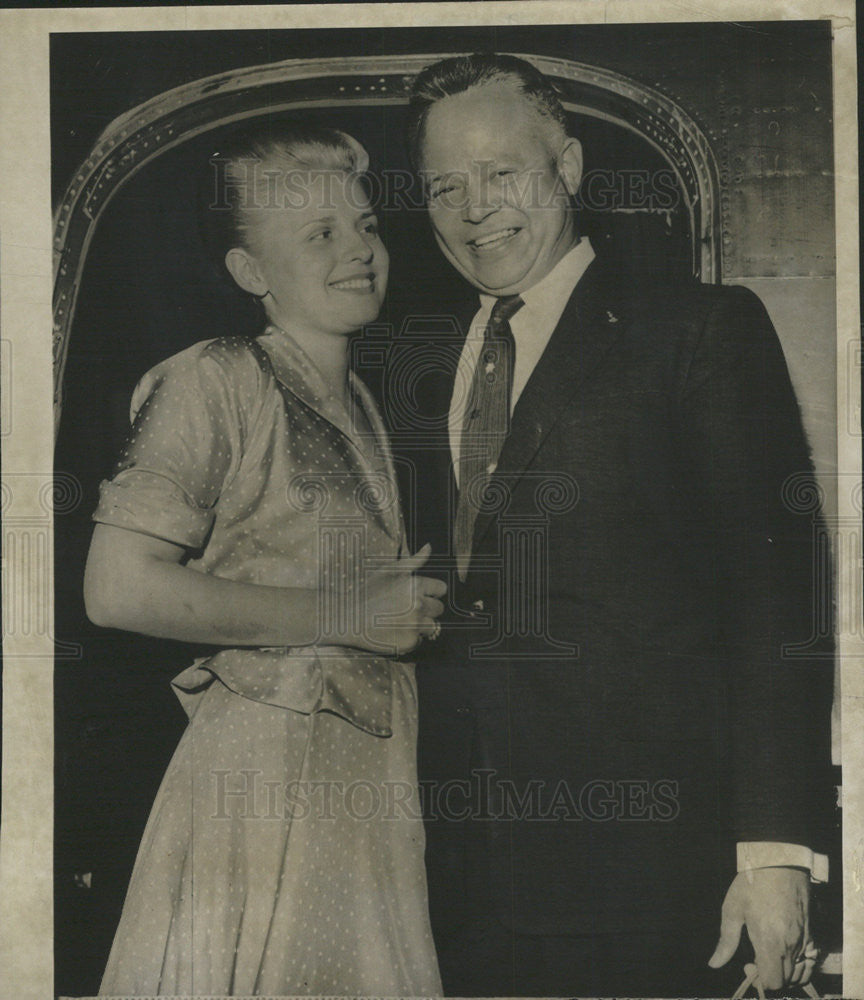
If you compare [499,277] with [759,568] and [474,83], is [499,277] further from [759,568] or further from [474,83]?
[759,568]

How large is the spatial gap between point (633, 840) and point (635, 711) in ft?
1.63

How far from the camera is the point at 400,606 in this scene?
13.7 ft

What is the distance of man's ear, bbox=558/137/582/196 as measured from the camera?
4.25 metres

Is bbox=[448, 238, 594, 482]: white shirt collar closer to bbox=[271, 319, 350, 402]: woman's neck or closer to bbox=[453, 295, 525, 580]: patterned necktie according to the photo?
bbox=[453, 295, 525, 580]: patterned necktie

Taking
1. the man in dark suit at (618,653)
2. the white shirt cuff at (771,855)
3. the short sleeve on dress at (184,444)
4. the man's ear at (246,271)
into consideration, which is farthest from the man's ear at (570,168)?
the white shirt cuff at (771,855)

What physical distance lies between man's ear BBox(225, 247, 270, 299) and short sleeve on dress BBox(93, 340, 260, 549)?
221 mm

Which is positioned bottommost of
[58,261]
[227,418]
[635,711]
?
[635,711]

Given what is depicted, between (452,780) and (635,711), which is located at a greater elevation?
(635,711)

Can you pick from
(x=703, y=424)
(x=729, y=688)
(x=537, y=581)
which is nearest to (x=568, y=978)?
(x=729, y=688)

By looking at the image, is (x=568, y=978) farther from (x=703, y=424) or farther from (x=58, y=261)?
(x=58, y=261)

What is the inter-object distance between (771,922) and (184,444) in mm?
2869

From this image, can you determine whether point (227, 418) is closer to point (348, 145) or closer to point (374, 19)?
point (348, 145)

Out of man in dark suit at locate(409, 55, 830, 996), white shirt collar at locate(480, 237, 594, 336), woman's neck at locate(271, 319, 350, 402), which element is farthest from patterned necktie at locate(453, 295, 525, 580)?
woman's neck at locate(271, 319, 350, 402)

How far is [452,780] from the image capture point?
418 cm
